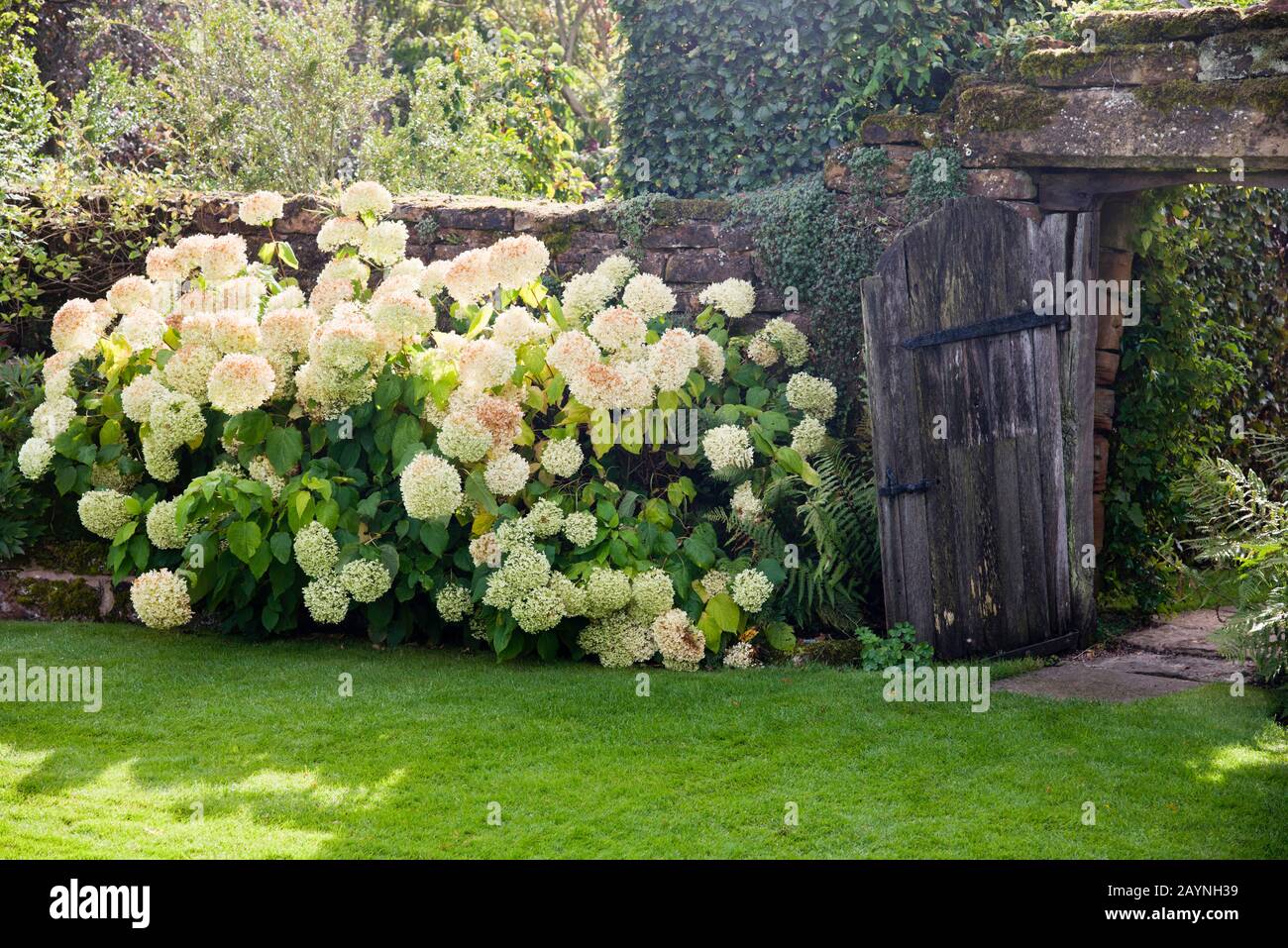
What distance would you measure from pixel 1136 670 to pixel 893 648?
121 centimetres

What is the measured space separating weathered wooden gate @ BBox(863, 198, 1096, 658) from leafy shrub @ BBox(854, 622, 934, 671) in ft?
0.28

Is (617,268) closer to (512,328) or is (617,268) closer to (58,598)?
(512,328)

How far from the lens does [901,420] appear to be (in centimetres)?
615

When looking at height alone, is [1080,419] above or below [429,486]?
above

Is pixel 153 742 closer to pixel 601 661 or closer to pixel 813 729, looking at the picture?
pixel 601 661

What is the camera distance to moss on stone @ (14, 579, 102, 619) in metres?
6.71

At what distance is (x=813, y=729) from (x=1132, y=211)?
3672 mm

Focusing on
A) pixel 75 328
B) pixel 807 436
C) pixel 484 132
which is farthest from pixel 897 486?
pixel 484 132

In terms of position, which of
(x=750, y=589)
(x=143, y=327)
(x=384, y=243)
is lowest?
(x=750, y=589)

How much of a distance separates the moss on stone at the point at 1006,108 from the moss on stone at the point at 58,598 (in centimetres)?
512

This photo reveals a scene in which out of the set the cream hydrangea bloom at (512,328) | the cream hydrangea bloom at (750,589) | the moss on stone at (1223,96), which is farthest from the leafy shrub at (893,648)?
the moss on stone at (1223,96)

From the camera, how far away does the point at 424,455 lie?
577cm

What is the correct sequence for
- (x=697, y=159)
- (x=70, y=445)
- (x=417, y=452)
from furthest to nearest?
(x=697, y=159)
(x=70, y=445)
(x=417, y=452)
